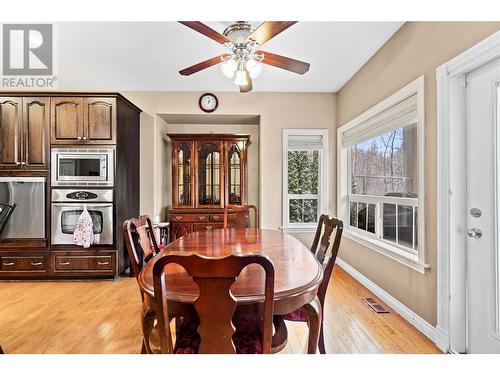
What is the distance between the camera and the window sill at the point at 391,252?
7.82 ft

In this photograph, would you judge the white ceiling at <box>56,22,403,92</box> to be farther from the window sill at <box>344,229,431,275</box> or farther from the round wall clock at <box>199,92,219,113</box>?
the window sill at <box>344,229,431,275</box>

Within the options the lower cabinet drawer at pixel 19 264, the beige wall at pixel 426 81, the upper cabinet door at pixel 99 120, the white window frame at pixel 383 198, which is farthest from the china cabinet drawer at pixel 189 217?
the beige wall at pixel 426 81

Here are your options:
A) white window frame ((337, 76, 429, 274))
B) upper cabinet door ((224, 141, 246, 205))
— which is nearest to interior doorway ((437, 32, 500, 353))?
white window frame ((337, 76, 429, 274))

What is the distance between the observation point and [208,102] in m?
4.33

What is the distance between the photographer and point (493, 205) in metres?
1.76

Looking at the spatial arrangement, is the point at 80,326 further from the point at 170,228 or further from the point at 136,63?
the point at 136,63

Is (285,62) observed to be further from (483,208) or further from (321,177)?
(321,177)

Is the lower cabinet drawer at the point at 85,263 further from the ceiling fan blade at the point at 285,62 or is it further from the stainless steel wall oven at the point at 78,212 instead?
the ceiling fan blade at the point at 285,62

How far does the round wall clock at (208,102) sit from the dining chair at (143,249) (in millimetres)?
2593

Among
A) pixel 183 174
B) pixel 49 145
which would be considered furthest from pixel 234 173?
pixel 49 145

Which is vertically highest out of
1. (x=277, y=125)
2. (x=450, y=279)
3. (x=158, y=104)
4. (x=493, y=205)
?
(x=158, y=104)

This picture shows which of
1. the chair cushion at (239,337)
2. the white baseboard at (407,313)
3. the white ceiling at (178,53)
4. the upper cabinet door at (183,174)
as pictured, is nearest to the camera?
the chair cushion at (239,337)

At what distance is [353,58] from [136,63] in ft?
8.09
